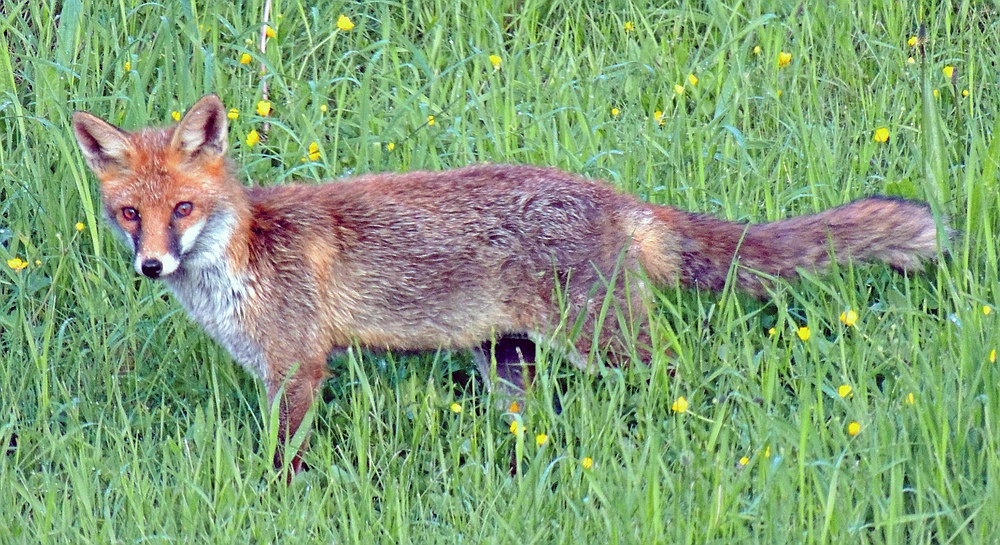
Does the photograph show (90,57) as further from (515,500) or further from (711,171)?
(515,500)

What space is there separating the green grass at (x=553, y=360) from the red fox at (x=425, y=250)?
0.62 ft

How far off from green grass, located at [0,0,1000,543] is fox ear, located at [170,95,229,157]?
97 cm

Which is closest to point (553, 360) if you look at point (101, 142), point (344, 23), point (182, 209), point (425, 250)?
point (425, 250)

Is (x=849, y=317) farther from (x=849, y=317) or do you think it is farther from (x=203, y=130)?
(x=203, y=130)

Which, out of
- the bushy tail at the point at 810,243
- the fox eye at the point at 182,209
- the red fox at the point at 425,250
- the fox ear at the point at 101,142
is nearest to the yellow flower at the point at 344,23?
the red fox at the point at 425,250

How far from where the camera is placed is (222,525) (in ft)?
13.2

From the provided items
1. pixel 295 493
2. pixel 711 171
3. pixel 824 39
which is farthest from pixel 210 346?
pixel 824 39

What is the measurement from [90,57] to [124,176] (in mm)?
2095

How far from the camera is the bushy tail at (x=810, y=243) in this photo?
4973mm

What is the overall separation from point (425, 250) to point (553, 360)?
767 mm

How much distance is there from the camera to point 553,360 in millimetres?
4844

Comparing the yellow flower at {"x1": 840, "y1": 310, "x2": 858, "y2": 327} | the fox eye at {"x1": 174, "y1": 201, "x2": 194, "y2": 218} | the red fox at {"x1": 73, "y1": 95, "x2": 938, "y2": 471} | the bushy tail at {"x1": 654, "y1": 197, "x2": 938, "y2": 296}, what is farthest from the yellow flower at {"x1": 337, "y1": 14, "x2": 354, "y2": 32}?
the yellow flower at {"x1": 840, "y1": 310, "x2": 858, "y2": 327}

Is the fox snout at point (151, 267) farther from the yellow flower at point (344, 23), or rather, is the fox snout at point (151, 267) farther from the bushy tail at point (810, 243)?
the yellow flower at point (344, 23)

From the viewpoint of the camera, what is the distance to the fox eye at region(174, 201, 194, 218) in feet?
15.5
